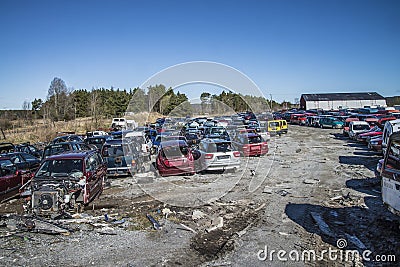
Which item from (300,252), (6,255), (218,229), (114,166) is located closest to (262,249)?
(300,252)

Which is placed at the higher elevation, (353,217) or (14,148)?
→ (14,148)

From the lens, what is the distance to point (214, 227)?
25.5 feet

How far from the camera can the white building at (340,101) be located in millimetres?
90000

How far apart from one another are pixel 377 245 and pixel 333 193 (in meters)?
4.43

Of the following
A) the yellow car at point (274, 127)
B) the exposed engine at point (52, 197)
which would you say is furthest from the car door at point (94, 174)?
the yellow car at point (274, 127)

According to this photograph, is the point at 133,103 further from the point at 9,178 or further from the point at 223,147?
the point at 9,178

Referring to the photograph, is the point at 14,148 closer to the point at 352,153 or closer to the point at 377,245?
the point at 377,245

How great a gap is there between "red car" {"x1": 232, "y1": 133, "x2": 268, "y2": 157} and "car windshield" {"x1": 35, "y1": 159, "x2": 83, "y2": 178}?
38.0ft

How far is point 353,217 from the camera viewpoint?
8.42 m

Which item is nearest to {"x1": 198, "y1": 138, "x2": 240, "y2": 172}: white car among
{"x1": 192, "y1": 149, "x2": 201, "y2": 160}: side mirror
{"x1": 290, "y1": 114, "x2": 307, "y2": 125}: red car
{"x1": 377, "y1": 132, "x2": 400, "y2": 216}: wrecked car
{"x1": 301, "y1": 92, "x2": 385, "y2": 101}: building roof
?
{"x1": 192, "y1": 149, "x2": 201, "y2": 160}: side mirror

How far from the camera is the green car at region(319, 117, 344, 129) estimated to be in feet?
133
